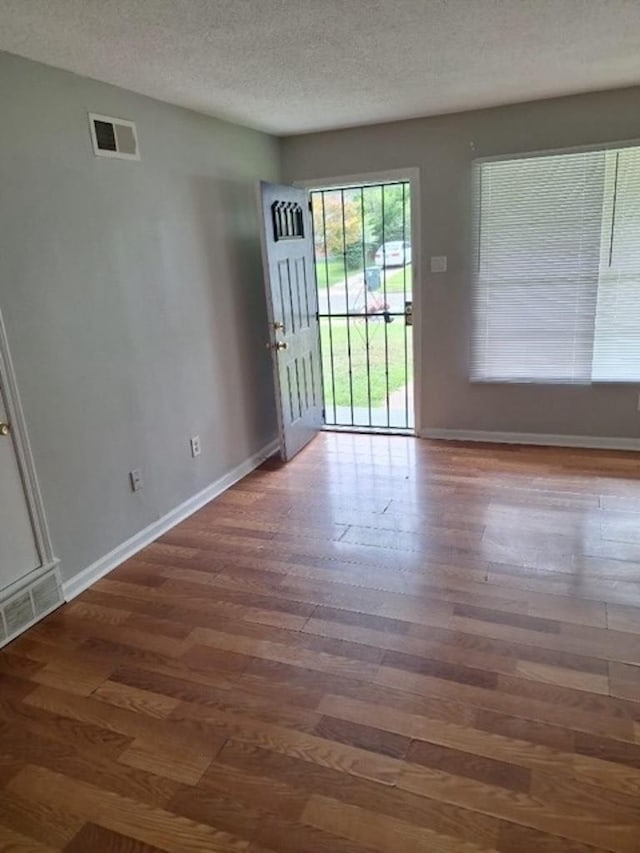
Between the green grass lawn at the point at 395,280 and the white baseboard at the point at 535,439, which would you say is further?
the green grass lawn at the point at 395,280

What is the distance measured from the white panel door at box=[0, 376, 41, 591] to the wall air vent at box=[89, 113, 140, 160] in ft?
4.23

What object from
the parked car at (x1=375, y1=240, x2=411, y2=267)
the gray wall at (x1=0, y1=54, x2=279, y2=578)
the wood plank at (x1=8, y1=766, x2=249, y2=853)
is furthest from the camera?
the parked car at (x1=375, y1=240, x2=411, y2=267)

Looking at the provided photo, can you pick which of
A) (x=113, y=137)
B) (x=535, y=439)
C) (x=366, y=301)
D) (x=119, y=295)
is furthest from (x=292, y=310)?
(x=535, y=439)

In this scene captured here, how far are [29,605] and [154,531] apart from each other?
0.84 metres

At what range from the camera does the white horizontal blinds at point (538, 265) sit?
147 inches

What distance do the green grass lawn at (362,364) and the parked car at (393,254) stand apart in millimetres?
665

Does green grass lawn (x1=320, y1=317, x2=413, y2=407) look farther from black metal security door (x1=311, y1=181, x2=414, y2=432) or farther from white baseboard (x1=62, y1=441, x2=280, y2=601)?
white baseboard (x1=62, y1=441, x2=280, y2=601)

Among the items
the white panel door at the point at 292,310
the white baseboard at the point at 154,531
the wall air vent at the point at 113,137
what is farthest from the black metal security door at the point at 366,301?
→ the wall air vent at the point at 113,137

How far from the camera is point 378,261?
4.78 meters

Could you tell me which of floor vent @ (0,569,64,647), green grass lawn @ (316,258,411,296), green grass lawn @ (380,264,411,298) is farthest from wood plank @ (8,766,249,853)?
green grass lawn @ (380,264,411,298)

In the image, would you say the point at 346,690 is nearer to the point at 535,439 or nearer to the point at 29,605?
the point at 29,605

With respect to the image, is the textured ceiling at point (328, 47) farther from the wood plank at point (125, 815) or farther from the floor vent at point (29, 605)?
the wood plank at point (125, 815)

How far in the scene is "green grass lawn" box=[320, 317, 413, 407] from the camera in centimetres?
536

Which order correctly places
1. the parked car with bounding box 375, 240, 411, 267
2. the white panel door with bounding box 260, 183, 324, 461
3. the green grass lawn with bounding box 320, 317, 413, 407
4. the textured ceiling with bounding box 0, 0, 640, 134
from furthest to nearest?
the green grass lawn with bounding box 320, 317, 413, 407
the parked car with bounding box 375, 240, 411, 267
the white panel door with bounding box 260, 183, 324, 461
the textured ceiling with bounding box 0, 0, 640, 134
